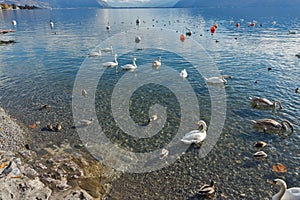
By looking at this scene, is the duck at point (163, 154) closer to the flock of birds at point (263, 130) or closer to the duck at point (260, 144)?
the flock of birds at point (263, 130)

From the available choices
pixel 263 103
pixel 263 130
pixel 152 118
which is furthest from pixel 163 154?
pixel 263 103

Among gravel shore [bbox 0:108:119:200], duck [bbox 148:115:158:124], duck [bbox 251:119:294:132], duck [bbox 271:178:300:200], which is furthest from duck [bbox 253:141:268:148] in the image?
gravel shore [bbox 0:108:119:200]

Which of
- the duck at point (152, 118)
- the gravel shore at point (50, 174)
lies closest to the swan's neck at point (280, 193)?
the gravel shore at point (50, 174)

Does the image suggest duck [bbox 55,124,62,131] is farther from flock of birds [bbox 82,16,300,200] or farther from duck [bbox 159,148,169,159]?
duck [bbox 159,148,169,159]

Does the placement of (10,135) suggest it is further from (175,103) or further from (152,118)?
(175,103)

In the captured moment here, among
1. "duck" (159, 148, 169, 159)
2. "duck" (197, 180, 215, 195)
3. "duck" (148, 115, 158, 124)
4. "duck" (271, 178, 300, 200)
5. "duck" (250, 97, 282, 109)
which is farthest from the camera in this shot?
"duck" (250, 97, 282, 109)

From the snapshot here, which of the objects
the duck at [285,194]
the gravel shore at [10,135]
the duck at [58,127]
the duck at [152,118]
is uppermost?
the duck at [285,194]

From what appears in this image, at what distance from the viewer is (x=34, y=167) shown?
10.9 m

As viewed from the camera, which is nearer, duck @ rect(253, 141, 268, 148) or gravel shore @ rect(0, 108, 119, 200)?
gravel shore @ rect(0, 108, 119, 200)

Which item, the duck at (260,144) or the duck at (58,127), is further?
the duck at (58,127)

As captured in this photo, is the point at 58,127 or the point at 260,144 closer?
the point at 260,144

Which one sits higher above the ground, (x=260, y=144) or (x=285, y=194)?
(x=285, y=194)

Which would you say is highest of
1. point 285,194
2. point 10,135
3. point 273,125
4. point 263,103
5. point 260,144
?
point 263,103

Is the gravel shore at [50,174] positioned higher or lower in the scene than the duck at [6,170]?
lower
